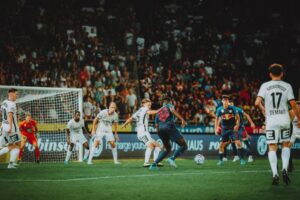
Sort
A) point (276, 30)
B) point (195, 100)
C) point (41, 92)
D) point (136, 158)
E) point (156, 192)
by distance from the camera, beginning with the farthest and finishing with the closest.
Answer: point (276, 30) < point (195, 100) < point (136, 158) < point (41, 92) < point (156, 192)

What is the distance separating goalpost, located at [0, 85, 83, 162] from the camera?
23.8m

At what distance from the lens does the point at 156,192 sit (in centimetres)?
1139

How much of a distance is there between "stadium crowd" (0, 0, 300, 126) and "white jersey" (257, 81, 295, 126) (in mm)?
15289

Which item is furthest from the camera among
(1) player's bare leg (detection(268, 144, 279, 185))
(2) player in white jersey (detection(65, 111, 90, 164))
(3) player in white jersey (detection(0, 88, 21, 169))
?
(2) player in white jersey (detection(65, 111, 90, 164))

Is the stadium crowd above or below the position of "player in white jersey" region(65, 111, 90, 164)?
above

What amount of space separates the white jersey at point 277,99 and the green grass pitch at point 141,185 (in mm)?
1387

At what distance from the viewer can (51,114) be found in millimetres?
24156

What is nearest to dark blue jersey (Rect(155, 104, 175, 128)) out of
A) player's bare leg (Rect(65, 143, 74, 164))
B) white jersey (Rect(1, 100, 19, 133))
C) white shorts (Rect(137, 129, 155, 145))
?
white shorts (Rect(137, 129, 155, 145))

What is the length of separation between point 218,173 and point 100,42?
1707 cm

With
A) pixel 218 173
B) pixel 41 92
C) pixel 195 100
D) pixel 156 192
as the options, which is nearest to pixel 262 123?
pixel 195 100

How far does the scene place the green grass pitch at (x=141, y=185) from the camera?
10.9 metres

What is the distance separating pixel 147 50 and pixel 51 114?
10.7 meters

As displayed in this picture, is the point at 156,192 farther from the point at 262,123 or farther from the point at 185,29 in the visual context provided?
the point at 185,29

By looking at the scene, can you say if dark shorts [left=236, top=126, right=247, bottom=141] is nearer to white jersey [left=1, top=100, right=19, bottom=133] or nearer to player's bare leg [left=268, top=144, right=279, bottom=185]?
white jersey [left=1, top=100, right=19, bottom=133]
